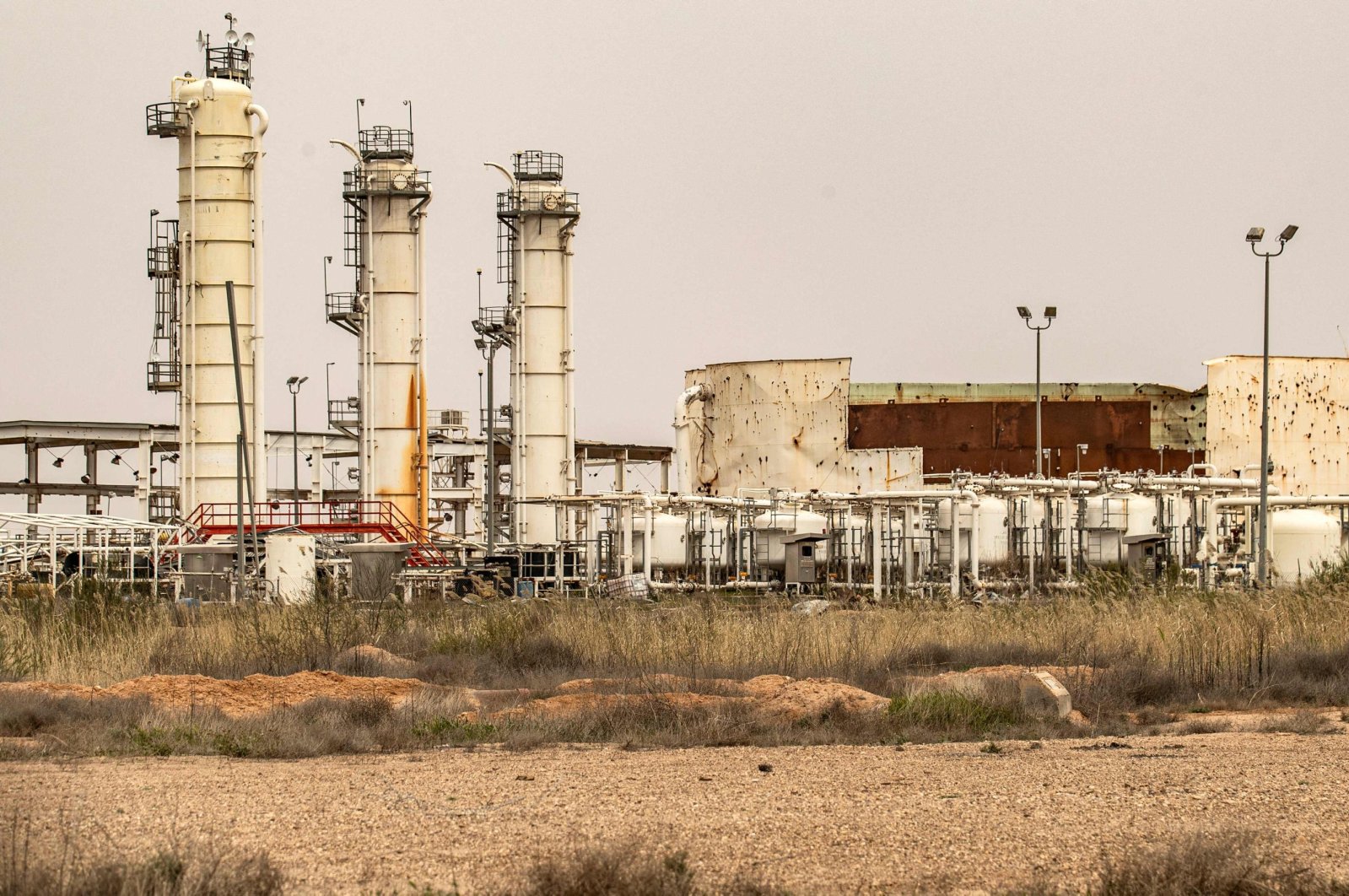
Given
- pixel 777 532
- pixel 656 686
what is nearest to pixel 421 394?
pixel 777 532

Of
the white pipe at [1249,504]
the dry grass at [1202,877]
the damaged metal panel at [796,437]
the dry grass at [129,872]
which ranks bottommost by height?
the dry grass at [1202,877]

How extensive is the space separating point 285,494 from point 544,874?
223ft

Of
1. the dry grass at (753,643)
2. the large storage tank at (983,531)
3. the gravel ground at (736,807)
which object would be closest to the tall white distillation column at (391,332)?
the large storage tank at (983,531)

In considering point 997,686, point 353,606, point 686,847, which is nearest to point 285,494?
point 353,606

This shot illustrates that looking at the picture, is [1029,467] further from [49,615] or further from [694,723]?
[694,723]

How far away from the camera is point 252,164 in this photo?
4553cm

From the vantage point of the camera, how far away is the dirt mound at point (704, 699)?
15.4 meters

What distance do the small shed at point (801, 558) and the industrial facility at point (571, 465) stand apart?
94mm

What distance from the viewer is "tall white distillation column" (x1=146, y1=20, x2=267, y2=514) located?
4475 centimetres

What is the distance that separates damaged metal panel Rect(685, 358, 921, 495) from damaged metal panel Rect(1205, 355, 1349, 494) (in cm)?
1046

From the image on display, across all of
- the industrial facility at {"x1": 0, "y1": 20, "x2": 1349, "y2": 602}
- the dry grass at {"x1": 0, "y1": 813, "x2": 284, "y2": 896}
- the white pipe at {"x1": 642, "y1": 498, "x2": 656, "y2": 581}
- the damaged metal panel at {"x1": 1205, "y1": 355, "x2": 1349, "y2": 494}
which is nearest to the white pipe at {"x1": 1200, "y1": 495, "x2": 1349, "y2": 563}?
the industrial facility at {"x1": 0, "y1": 20, "x2": 1349, "y2": 602}

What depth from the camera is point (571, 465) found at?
55.4m

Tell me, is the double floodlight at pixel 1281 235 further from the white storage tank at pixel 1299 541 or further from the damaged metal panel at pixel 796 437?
the damaged metal panel at pixel 796 437

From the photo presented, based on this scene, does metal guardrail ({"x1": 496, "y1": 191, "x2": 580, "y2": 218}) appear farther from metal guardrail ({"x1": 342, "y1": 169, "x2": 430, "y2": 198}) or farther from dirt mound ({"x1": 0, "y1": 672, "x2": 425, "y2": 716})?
dirt mound ({"x1": 0, "y1": 672, "x2": 425, "y2": 716})
